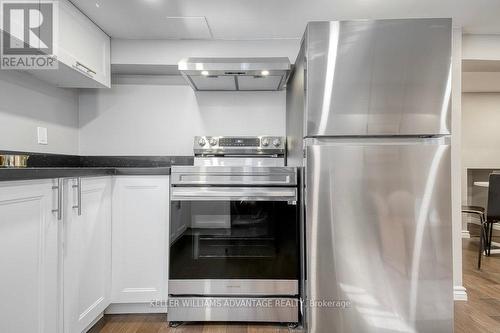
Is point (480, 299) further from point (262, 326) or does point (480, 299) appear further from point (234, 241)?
point (234, 241)

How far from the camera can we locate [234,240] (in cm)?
187

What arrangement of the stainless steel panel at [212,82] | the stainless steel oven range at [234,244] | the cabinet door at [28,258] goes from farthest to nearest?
the stainless steel panel at [212,82], the stainless steel oven range at [234,244], the cabinet door at [28,258]

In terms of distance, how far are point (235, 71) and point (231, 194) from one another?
34.7 inches

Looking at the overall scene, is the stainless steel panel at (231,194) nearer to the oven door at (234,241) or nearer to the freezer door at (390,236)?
the oven door at (234,241)

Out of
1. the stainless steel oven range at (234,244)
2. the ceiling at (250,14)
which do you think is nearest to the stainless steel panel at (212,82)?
the ceiling at (250,14)

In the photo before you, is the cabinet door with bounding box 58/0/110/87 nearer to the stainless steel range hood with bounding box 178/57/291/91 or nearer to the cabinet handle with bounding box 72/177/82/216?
the stainless steel range hood with bounding box 178/57/291/91

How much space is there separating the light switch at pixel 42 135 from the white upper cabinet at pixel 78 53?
1.17 feet

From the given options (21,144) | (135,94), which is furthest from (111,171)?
(135,94)

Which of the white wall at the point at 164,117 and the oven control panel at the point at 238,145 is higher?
the white wall at the point at 164,117

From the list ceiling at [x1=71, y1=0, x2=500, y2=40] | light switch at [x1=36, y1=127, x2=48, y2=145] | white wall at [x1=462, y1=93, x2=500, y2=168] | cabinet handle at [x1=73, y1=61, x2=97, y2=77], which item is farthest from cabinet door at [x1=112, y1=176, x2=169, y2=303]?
white wall at [x1=462, y1=93, x2=500, y2=168]

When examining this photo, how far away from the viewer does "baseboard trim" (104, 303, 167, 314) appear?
1.98 meters

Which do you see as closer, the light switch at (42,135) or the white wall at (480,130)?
the light switch at (42,135)

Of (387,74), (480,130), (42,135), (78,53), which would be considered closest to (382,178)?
(387,74)

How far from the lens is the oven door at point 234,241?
185 centimetres
